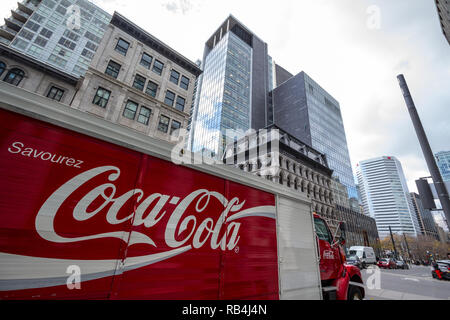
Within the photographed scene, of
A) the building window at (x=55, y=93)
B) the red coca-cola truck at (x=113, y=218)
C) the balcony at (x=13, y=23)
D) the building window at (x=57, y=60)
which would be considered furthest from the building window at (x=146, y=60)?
the balcony at (x=13, y=23)

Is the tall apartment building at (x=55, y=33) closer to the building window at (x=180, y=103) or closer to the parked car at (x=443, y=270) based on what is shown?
the building window at (x=180, y=103)

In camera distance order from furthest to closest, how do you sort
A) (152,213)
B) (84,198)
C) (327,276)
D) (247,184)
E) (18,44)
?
(18,44) < (327,276) < (247,184) < (152,213) < (84,198)

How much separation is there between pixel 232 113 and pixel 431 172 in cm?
7108

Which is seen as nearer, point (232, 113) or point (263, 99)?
point (232, 113)

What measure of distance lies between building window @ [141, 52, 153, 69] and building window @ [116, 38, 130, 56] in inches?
70.9

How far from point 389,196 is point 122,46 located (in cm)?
18757

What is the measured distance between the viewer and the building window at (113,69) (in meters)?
19.7

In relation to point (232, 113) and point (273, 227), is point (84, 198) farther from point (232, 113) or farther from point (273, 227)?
point (232, 113)

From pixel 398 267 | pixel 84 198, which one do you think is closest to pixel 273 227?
pixel 84 198

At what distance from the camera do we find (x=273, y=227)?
514 centimetres

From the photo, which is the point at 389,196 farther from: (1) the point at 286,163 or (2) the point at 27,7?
(2) the point at 27,7

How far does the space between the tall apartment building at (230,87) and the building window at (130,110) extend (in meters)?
44.4

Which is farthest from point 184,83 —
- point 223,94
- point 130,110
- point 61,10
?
point 223,94
